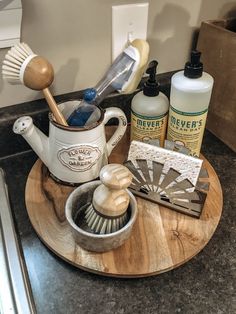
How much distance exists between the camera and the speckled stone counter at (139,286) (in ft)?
1.55

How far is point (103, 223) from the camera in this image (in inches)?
19.8

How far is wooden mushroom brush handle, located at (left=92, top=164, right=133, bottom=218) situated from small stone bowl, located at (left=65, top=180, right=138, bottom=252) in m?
0.03

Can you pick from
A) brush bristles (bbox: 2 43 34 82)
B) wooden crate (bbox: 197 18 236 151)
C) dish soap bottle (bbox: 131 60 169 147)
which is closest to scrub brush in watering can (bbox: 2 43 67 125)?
brush bristles (bbox: 2 43 34 82)

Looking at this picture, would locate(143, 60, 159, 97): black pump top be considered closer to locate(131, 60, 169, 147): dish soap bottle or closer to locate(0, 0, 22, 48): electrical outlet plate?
locate(131, 60, 169, 147): dish soap bottle

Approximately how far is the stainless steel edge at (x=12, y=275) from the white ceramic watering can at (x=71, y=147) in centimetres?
11

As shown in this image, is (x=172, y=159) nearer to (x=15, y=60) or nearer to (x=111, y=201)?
(x=111, y=201)

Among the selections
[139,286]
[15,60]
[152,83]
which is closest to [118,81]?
[152,83]

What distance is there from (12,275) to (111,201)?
0.17m

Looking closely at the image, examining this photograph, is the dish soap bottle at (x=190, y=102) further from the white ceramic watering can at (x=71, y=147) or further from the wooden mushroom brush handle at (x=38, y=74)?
the wooden mushroom brush handle at (x=38, y=74)

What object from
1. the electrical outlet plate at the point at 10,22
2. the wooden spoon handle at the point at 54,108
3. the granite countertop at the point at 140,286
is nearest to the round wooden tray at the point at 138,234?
the granite countertop at the point at 140,286

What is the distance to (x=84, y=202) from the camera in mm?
556

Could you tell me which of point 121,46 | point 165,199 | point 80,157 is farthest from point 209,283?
point 121,46

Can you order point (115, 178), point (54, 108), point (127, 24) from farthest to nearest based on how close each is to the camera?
1. point (127, 24)
2. point (54, 108)
3. point (115, 178)

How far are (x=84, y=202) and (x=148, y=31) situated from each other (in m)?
0.39
